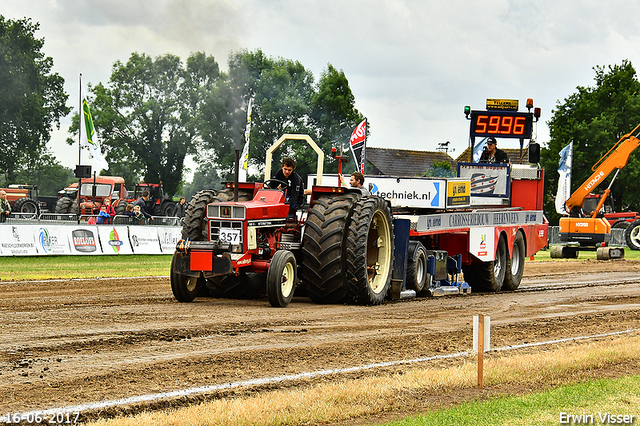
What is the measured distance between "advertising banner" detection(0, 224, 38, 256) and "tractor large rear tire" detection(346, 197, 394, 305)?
1276cm

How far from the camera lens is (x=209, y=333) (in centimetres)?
854

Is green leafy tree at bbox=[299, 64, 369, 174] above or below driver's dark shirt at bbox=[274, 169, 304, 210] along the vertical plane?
above

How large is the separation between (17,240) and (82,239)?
6.39ft

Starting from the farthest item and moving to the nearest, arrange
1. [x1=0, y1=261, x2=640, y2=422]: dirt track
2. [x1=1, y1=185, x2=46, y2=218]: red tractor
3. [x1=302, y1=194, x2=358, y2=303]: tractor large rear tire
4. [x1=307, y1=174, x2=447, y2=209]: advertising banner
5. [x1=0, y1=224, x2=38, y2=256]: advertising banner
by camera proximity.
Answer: [x1=1, y1=185, x2=46, y2=218]: red tractor < [x1=0, y1=224, x2=38, y2=256]: advertising banner < [x1=307, y1=174, x2=447, y2=209]: advertising banner < [x1=302, y1=194, x2=358, y2=303]: tractor large rear tire < [x1=0, y1=261, x2=640, y2=422]: dirt track

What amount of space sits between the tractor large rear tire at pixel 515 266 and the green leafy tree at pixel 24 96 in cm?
5025

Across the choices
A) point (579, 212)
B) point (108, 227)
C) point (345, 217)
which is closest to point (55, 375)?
point (345, 217)

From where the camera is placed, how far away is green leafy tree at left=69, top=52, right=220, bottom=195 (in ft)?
192

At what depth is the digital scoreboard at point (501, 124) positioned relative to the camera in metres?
17.8

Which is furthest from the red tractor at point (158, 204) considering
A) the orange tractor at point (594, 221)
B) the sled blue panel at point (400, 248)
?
the sled blue panel at point (400, 248)

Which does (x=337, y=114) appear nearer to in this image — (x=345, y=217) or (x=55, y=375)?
(x=345, y=217)

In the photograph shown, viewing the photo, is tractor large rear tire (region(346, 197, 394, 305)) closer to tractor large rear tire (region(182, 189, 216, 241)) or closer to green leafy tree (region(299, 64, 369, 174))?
tractor large rear tire (region(182, 189, 216, 241))

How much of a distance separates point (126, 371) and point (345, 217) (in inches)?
211

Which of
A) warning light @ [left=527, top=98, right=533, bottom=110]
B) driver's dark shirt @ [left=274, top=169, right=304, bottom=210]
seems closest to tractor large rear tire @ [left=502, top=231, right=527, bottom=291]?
warning light @ [left=527, top=98, right=533, bottom=110]

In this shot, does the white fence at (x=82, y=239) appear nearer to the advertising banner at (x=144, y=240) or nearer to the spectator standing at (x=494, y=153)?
the advertising banner at (x=144, y=240)
